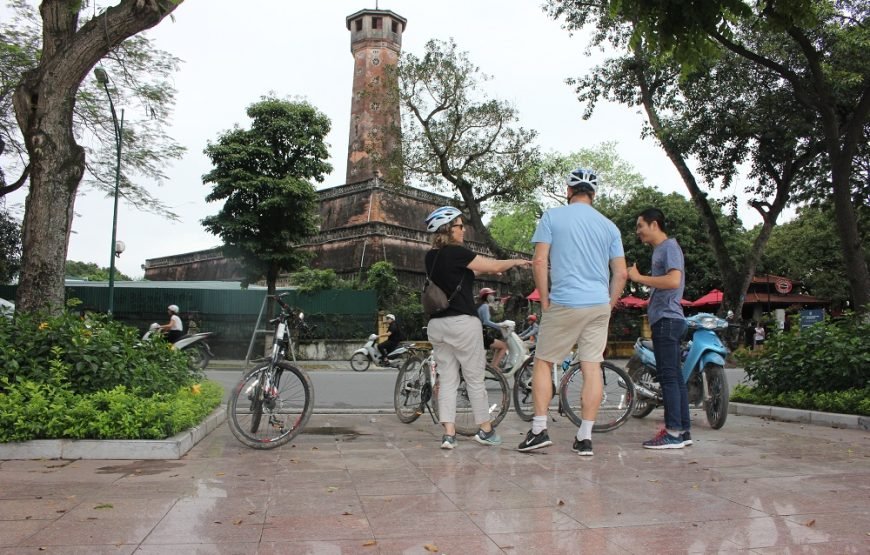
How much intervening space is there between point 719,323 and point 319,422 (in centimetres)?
399

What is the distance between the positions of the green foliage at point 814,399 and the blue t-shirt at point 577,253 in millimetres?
3255

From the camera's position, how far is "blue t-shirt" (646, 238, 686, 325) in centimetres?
577

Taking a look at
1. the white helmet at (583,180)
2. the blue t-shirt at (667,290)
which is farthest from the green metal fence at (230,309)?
the white helmet at (583,180)

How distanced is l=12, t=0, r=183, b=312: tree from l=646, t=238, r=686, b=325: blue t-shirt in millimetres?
4841

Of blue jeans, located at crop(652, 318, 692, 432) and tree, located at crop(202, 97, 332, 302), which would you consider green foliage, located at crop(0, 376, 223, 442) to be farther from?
tree, located at crop(202, 97, 332, 302)

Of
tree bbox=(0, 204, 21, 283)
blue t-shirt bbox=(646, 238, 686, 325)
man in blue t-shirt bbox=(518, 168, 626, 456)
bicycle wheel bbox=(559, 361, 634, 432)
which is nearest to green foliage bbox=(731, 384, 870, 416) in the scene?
bicycle wheel bbox=(559, 361, 634, 432)

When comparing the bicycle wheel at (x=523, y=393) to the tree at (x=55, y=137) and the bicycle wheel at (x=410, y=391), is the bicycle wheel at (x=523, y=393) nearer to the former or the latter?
the bicycle wheel at (x=410, y=391)

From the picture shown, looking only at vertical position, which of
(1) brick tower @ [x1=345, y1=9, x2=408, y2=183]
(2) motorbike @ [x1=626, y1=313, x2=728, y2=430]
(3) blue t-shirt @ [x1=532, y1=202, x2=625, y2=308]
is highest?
(1) brick tower @ [x1=345, y1=9, x2=408, y2=183]

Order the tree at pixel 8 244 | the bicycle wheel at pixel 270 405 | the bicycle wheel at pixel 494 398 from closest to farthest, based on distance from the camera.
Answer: the bicycle wheel at pixel 270 405
the bicycle wheel at pixel 494 398
the tree at pixel 8 244

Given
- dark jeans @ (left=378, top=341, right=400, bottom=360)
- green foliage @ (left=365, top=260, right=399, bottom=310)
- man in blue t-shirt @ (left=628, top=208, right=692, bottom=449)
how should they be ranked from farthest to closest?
green foliage @ (left=365, top=260, right=399, bottom=310)
dark jeans @ (left=378, top=341, right=400, bottom=360)
man in blue t-shirt @ (left=628, top=208, right=692, bottom=449)

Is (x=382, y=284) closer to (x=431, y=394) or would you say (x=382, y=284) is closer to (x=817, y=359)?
(x=817, y=359)

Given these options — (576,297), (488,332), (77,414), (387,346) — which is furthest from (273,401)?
(387,346)

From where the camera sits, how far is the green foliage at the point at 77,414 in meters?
4.82

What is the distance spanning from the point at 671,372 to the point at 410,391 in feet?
8.20
